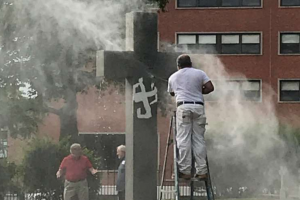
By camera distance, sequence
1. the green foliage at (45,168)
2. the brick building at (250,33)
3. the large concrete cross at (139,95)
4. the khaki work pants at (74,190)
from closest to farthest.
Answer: the large concrete cross at (139,95)
the khaki work pants at (74,190)
the green foliage at (45,168)
the brick building at (250,33)

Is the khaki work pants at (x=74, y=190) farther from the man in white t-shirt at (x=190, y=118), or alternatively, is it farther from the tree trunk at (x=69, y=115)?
the tree trunk at (x=69, y=115)

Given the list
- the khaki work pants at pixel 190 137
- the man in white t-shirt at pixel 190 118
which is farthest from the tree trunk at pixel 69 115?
the khaki work pants at pixel 190 137

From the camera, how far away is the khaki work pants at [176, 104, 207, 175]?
10.6m

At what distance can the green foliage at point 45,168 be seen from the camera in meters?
22.3

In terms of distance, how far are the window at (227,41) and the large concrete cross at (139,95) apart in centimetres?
3187

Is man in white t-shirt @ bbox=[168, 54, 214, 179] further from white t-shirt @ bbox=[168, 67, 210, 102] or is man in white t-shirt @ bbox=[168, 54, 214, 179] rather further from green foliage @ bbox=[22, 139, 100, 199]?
green foliage @ bbox=[22, 139, 100, 199]

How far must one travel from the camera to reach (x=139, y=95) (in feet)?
41.3

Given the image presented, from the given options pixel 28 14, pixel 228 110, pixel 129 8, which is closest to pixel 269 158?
pixel 228 110

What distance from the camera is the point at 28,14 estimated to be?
21.9 metres

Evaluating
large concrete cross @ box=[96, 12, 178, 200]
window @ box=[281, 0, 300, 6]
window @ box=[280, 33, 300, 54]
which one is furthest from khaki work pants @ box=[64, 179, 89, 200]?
window @ box=[281, 0, 300, 6]

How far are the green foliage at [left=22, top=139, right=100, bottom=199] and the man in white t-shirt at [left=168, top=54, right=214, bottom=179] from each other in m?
11.6

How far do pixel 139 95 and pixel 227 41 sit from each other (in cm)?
3283

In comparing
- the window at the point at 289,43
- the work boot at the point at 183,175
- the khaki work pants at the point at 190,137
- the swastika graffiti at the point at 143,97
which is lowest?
the work boot at the point at 183,175

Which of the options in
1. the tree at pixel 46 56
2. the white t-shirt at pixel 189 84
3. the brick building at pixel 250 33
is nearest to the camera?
the white t-shirt at pixel 189 84
